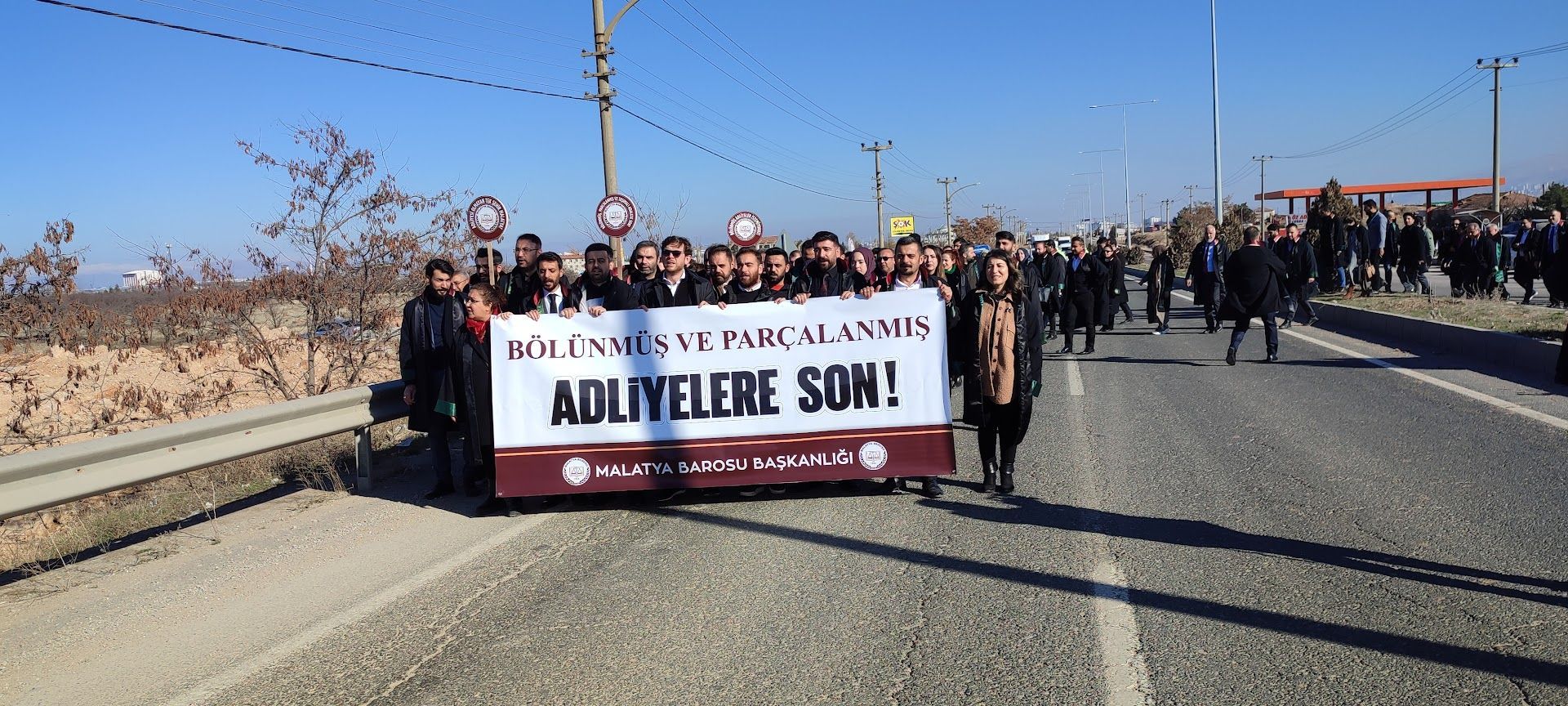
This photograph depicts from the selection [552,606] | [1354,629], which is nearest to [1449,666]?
[1354,629]

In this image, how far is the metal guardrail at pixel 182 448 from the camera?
18.6 ft

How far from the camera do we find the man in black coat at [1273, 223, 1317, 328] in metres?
17.8

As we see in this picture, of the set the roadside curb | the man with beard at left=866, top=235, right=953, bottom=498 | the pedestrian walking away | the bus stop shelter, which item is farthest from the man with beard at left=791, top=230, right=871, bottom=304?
the bus stop shelter

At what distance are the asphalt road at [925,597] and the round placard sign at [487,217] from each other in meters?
2.76

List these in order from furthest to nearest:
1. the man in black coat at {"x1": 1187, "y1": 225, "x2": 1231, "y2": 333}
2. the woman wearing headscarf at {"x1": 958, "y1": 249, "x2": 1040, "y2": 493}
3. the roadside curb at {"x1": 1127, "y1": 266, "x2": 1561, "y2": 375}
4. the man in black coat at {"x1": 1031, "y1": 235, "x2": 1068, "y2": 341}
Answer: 1. the man in black coat at {"x1": 1187, "y1": 225, "x2": 1231, "y2": 333}
2. the man in black coat at {"x1": 1031, "y1": 235, "x2": 1068, "y2": 341}
3. the roadside curb at {"x1": 1127, "y1": 266, "x2": 1561, "y2": 375}
4. the woman wearing headscarf at {"x1": 958, "y1": 249, "x2": 1040, "y2": 493}

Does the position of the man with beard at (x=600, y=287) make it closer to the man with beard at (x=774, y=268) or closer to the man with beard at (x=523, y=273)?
the man with beard at (x=523, y=273)

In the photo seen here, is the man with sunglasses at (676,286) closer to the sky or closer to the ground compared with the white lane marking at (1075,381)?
closer to the sky

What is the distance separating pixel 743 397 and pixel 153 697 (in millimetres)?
3786

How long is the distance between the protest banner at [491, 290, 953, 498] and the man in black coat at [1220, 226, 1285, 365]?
768 cm

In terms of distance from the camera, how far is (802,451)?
7.09m

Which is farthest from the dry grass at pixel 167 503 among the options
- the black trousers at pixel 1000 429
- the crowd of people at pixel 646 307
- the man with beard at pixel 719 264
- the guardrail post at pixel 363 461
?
the black trousers at pixel 1000 429

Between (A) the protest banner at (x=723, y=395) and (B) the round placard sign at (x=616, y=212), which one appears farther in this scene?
(B) the round placard sign at (x=616, y=212)

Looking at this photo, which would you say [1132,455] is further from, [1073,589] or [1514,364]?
[1514,364]

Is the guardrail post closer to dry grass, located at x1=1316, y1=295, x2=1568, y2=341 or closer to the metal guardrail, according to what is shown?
the metal guardrail
